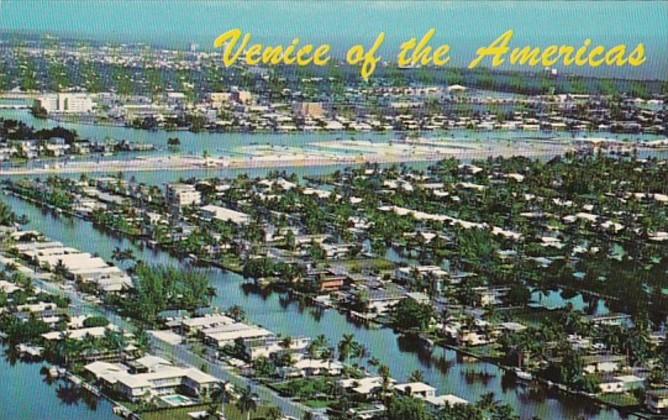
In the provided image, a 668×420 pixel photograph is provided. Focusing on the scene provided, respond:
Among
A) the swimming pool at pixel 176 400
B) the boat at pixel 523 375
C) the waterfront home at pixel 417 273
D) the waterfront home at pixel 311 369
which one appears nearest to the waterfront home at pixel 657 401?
the boat at pixel 523 375

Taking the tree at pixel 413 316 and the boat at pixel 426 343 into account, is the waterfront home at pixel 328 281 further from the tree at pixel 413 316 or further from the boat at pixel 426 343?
the boat at pixel 426 343

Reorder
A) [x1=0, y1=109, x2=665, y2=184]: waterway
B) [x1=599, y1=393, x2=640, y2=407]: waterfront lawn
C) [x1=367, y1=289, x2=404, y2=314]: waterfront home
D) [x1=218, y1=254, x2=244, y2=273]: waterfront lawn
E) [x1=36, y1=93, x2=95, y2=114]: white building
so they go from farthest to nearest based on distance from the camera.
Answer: [x1=36, y1=93, x2=95, y2=114]: white building → [x1=0, y1=109, x2=665, y2=184]: waterway → [x1=218, y1=254, x2=244, y2=273]: waterfront lawn → [x1=367, y1=289, x2=404, y2=314]: waterfront home → [x1=599, y1=393, x2=640, y2=407]: waterfront lawn

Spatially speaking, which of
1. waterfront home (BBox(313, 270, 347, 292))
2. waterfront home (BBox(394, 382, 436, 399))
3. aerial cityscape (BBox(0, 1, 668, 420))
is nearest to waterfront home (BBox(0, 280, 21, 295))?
aerial cityscape (BBox(0, 1, 668, 420))

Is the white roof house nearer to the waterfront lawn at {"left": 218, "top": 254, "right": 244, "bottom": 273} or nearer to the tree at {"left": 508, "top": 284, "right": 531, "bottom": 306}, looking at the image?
the tree at {"left": 508, "top": 284, "right": 531, "bottom": 306}

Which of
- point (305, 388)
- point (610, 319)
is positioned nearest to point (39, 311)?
point (305, 388)

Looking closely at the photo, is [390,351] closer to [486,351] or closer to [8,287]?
[486,351]

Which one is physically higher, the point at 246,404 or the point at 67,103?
the point at 67,103

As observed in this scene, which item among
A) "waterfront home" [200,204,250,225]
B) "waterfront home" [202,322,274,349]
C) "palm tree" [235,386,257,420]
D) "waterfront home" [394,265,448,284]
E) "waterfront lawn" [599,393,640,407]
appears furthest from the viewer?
"waterfront home" [200,204,250,225]
